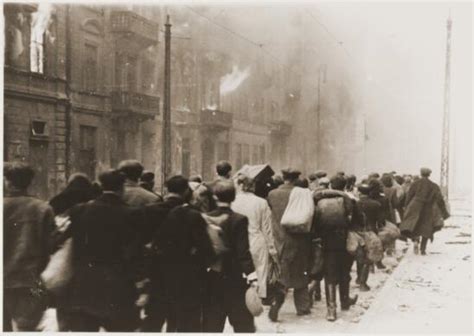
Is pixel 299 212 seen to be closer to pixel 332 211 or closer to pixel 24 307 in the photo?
pixel 332 211

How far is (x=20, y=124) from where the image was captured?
16.4 m

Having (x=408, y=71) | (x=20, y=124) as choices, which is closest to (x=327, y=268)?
(x=20, y=124)

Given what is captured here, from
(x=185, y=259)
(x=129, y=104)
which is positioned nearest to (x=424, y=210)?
(x=185, y=259)

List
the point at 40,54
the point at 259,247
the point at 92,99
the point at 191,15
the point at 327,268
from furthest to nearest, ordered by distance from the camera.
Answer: the point at 191,15 < the point at 92,99 < the point at 40,54 < the point at 327,268 < the point at 259,247

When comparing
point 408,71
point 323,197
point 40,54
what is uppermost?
point 408,71

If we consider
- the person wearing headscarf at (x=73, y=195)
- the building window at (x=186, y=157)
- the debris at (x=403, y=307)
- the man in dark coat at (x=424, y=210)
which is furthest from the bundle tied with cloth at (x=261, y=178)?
the building window at (x=186, y=157)

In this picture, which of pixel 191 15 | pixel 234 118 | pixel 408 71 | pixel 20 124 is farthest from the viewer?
pixel 408 71

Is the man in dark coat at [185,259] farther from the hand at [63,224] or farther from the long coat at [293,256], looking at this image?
the long coat at [293,256]

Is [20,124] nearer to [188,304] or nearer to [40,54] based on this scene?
[40,54]

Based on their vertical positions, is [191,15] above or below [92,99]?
above

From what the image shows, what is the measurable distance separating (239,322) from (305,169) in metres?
37.9

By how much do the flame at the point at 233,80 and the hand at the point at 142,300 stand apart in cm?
2824

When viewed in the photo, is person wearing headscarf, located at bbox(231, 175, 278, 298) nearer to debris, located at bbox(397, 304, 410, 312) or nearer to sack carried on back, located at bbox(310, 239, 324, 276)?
sack carried on back, located at bbox(310, 239, 324, 276)

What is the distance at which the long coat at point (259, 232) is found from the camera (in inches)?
239
